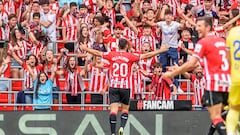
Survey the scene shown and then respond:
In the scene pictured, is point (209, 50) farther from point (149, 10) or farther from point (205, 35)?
point (149, 10)

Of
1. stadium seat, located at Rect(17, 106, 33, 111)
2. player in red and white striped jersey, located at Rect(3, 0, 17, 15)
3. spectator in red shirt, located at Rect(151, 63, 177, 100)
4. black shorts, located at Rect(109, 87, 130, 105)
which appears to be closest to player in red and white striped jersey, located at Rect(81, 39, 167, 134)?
black shorts, located at Rect(109, 87, 130, 105)

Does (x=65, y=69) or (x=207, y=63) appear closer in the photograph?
(x=207, y=63)

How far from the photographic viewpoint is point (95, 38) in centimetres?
2300

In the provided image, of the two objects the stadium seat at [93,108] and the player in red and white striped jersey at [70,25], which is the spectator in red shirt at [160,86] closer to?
the stadium seat at [93,108]

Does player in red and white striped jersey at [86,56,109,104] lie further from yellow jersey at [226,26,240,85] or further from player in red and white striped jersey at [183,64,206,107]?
yellow jersey at [226,26,240,85]

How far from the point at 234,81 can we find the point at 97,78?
7.71 m

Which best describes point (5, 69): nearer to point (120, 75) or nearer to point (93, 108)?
point (93, 108)

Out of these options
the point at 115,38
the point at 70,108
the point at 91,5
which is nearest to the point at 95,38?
the point at 115,38

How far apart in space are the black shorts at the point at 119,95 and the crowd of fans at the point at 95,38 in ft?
1.91

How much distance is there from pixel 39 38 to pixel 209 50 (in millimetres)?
8690

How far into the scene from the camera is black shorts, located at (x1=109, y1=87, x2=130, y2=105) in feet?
66.0

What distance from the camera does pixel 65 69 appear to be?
73.1 ft

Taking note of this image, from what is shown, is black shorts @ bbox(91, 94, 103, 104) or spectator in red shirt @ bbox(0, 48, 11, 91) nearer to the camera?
black shorts @ bbox(91, 94, 103, 104)

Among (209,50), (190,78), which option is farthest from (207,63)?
(190,78)
